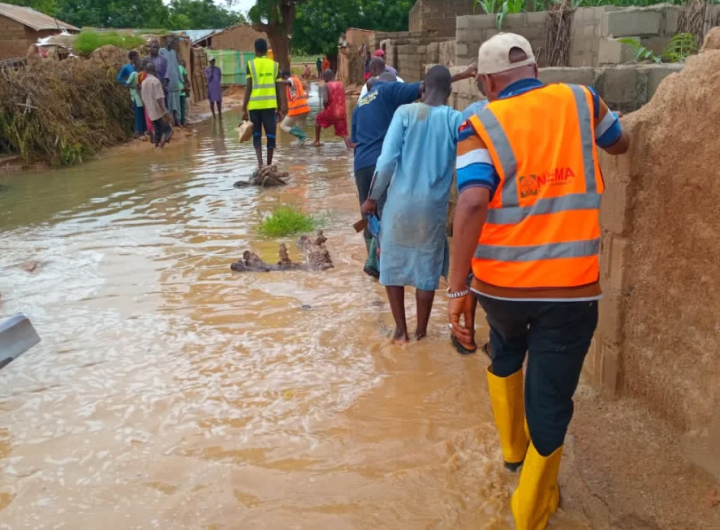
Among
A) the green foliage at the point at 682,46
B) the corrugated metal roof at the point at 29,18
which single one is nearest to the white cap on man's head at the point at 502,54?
the green foliage at the point at 682,46

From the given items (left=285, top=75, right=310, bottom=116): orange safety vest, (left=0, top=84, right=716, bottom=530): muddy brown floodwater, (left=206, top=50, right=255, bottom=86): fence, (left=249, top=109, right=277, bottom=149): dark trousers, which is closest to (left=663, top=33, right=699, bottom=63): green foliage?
(left=0, top=84, right=716, bottom=530): muddy brown floodwater

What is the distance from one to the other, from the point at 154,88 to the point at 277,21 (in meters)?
13.5

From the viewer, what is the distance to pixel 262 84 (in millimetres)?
9516

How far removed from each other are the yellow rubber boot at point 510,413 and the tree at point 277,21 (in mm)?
23532

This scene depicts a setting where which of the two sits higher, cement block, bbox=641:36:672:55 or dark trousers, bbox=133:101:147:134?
cement block, bbox=641:36:672:55

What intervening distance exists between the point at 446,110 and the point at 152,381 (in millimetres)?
2272

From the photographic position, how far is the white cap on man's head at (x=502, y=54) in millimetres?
2383

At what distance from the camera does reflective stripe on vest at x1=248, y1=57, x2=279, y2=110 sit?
9438 millimetres

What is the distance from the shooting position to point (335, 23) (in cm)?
3166

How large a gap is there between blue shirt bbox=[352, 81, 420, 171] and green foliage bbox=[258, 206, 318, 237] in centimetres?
197

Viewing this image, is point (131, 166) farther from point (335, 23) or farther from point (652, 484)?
point (335, 23)

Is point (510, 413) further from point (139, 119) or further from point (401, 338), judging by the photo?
point (139, 119)

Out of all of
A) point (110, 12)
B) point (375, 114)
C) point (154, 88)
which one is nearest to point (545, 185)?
point (375, 114)

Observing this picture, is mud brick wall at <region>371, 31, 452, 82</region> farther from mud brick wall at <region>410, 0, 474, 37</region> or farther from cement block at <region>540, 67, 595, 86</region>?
cement block at <region>540, 67, 595, 86</region>
